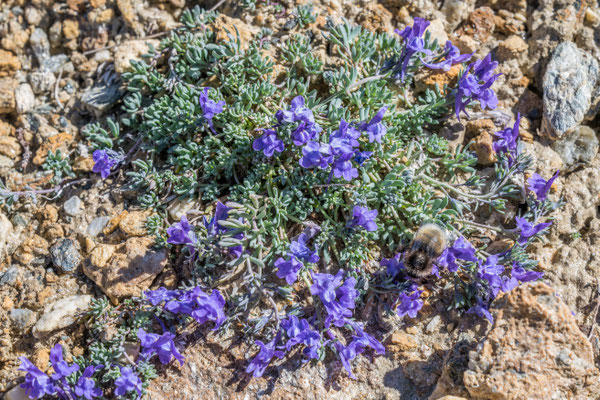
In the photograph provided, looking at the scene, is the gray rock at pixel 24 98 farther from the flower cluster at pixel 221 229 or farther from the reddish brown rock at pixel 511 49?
the reddish brown rock at pixel 511 49

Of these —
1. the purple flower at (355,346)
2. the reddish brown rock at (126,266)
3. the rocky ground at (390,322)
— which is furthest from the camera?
the reddish brown rock at (126,266)

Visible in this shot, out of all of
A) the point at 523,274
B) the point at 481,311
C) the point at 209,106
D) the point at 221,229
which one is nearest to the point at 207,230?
the point at 221,229

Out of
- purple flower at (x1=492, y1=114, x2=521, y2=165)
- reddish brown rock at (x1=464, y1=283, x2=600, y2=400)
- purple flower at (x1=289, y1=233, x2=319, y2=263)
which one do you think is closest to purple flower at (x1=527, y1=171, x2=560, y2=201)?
purple flower at (x1=492, y1=114, x2=521, y2=165)

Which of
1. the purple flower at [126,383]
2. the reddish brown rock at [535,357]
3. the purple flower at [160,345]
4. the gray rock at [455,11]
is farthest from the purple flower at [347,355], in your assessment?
the gray rock at [455,11]

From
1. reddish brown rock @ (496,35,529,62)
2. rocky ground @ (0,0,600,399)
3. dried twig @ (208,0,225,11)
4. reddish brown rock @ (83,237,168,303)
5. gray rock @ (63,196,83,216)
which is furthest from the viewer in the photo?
dried twig @ (208,0,225,11)

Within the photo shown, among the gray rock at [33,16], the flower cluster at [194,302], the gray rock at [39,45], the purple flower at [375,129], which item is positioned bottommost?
the flower cluster at [194,302]

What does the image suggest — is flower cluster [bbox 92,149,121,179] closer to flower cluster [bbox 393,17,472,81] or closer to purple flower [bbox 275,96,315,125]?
purple flower [bbox 275,96,315,125]
